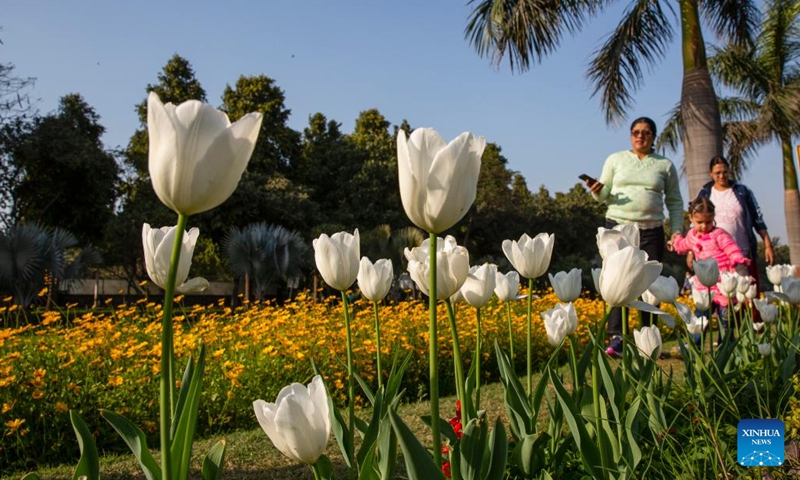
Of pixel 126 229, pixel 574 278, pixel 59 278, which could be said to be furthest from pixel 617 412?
pixel 126 229

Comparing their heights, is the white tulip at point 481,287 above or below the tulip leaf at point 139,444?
above

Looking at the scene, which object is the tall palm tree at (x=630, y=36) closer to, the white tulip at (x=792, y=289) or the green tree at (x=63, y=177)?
the white tulip at (x=792, y=289)

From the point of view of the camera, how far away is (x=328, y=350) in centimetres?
474

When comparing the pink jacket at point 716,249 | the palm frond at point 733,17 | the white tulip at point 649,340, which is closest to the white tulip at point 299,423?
the white tulip at point 649,340

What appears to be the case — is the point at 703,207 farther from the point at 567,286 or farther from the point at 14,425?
the point at 14,425

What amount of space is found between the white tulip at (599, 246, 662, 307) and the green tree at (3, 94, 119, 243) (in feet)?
62.7

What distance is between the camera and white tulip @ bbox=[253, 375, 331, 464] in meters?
0.98

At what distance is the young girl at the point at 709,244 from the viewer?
4406 mm

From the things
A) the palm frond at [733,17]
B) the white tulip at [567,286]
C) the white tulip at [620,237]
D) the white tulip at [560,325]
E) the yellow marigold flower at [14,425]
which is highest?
the palm frond at [733,17]

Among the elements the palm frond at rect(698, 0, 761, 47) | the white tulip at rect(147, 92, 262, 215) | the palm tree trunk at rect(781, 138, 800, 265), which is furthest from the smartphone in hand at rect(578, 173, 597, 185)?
the palm tree trunk at rect(781, 138, 800, 265)

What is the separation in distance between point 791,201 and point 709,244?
1139cm

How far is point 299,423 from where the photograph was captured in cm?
99

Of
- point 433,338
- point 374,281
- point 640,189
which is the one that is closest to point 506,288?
point 374,281

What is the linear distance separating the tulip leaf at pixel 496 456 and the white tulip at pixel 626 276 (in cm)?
41
